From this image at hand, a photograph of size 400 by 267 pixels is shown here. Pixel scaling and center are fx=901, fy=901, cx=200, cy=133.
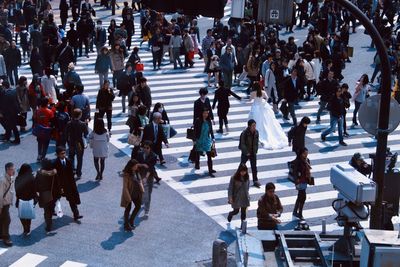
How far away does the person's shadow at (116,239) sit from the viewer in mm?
16094

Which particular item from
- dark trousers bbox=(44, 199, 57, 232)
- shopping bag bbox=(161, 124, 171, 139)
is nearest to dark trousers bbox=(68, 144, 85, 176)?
shopping bag bbox=(161, 124, 171, 139)

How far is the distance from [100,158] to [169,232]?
313 cm

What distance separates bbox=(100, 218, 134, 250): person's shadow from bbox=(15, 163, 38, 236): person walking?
144 cm

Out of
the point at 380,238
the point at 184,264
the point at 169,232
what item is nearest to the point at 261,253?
the point at 380,238

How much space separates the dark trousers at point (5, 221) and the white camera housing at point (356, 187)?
Answer: 266 inches

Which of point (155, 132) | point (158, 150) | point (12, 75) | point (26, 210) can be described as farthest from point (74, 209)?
point (12, 75)

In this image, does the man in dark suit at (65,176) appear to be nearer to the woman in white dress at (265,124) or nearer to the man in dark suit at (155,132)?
the man in dark suit at (155,132)

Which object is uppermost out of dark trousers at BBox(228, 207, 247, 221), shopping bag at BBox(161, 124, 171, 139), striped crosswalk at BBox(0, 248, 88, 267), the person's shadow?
shopping bag at BBox(161, 124, 171, 139)

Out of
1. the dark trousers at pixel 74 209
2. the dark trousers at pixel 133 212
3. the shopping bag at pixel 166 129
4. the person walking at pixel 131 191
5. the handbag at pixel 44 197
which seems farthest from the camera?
the shopping bag at pixel 166 129

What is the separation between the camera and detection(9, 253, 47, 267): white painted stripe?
15.2m

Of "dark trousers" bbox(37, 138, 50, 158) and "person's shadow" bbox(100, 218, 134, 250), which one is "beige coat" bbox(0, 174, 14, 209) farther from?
"dark trousers" bbox(37, 138, 50, 158)

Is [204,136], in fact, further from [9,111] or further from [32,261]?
[32,261]

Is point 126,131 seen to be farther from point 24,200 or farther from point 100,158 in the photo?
point 24,200

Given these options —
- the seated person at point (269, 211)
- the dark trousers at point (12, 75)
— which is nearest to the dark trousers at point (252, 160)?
the seated person at point (269, 211)
